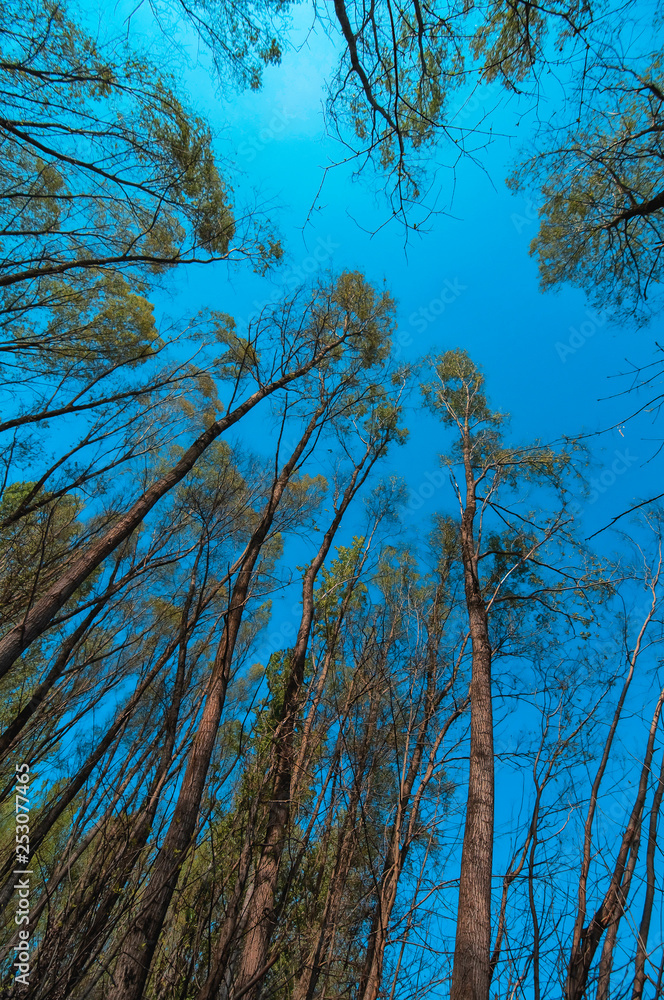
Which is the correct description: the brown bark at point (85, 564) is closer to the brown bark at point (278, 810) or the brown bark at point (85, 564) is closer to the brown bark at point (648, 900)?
the brown bark at point (278, 810)

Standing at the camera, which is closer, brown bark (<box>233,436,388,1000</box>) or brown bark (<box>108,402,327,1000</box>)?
brown bark (<box>108,402,327,1000</box>)

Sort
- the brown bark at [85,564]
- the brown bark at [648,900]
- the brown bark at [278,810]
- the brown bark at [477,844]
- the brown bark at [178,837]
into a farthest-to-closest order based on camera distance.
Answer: the brown bark at [278,810] < the brown bark at [85,564] < the brown bark at [477,844] < the brown bark at [178,837] < the brown bark at [648,900]


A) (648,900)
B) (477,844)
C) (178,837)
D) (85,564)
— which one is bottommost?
(178,837)

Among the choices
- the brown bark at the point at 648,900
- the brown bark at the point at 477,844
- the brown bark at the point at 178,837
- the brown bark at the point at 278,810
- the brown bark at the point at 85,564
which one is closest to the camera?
the brown bark at the point at 648,900

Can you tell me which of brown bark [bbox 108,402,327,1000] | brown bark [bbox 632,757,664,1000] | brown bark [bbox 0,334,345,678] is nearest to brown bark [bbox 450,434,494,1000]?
brown bark [bbox 632,757,664,1000]

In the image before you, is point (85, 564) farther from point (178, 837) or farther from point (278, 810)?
point (278, 810)

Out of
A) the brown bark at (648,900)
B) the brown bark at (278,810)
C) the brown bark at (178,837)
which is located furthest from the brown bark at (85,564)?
the brown bark at (648,900)

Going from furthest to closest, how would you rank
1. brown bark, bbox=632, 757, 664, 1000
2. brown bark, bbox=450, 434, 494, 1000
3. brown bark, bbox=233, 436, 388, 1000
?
brown bark, bbox=233, 436, 388, 1000, brown bark, bbox=450, 434, 494, 1000, brown bark, bbox=632, 757, 664, 1000

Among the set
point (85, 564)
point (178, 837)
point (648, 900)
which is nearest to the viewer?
point (648, 900)

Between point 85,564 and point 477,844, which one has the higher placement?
point 85,564

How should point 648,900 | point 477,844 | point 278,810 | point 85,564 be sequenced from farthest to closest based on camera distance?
point 278,810 < point 85,564 < point 477,844 < point 648,900

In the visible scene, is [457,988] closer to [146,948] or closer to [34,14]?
[146,948]

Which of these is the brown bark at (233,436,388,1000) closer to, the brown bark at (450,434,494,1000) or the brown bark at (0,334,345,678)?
the brown bark at (450,434,494,1000)

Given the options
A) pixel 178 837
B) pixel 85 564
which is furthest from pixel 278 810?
pixel 85 564
